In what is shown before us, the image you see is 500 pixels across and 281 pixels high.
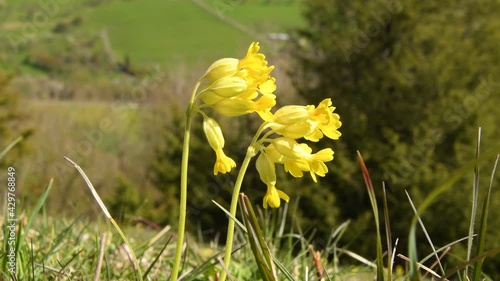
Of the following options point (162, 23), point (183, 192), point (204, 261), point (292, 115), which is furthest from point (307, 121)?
point (162, 23)

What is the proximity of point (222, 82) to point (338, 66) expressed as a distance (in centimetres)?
1853

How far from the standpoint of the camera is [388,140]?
57.7 ft

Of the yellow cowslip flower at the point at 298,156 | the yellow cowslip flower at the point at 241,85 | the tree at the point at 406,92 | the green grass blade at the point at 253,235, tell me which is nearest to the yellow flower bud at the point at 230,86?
the yellow cowslip flower at the point at 241,85

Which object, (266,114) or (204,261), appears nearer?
(266,114)

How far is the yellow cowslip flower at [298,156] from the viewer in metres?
1.03

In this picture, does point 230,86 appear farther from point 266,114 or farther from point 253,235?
point 253,235

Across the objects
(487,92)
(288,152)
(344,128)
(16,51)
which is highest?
(288,152)

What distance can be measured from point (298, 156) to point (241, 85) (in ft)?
0.50

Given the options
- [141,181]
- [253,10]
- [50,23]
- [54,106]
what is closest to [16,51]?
[50,23]

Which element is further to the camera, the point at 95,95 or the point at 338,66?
the point at 95,95

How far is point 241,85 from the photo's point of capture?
1.02 metres

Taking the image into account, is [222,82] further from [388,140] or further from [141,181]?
[141,181]

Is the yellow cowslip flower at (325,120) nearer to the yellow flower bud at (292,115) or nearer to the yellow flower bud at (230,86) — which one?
the yellow flower bud at (292,115)

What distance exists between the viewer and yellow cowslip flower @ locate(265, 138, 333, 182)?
3.37ft
